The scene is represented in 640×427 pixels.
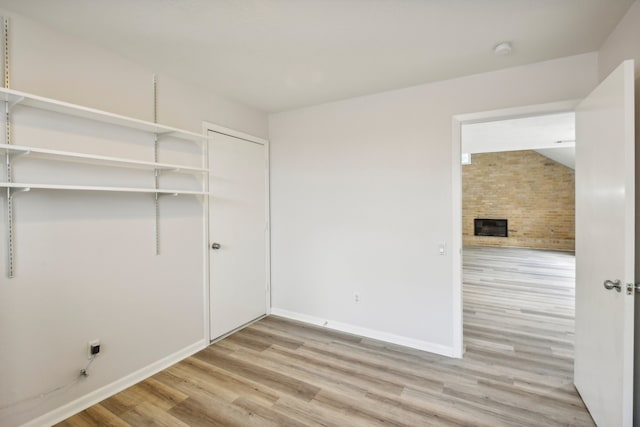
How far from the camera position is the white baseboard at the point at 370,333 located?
109 inches

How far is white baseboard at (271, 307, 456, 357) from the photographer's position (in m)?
2.78

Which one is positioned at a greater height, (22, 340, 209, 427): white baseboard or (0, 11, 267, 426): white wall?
(0, 11, 267, 426): white wall

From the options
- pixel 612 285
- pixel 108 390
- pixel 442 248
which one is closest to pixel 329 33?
pixel 442 248

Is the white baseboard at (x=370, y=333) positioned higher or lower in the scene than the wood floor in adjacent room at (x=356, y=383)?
higher

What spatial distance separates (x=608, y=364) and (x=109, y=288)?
3260mm

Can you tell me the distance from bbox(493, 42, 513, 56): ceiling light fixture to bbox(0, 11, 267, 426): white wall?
2.55m

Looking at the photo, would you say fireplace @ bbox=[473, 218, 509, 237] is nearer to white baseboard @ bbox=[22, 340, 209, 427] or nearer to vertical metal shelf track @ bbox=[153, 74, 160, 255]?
white baseboard @ bbox=[22, 340, 209, 427]

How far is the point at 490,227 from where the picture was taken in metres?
9.32

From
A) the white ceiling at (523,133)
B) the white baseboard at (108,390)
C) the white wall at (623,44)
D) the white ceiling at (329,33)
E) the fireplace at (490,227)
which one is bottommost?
the white baseboard at (108,390)

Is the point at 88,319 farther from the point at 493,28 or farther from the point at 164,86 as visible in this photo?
the point at 493,28

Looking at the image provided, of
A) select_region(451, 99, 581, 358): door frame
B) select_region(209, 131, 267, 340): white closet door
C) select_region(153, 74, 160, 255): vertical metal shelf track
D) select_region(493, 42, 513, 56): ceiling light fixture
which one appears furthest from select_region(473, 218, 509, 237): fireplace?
select_region(153, 74, 160, 255): vertical metal shelf track

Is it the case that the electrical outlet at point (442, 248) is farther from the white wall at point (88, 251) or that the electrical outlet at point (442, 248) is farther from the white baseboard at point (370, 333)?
the white wall at point (88, 251)

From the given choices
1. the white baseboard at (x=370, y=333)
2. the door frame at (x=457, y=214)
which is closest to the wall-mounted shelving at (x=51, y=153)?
the white baseboard at (x=370, y=333)

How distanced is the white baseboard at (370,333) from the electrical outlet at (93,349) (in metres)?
1.96
